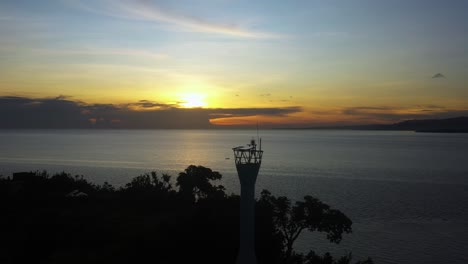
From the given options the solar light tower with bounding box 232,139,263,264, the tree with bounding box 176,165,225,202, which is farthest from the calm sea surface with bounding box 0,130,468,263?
the solar light tower with bounding box 232,139,263,264

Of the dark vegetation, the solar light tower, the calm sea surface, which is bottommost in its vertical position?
the calm sea surface

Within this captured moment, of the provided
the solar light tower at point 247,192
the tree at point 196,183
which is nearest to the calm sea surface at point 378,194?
the tree at point 196,183

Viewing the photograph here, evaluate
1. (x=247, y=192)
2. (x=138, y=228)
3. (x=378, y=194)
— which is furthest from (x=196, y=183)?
(x=378, y=194)

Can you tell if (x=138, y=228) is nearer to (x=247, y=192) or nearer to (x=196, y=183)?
(x=247, y=192)

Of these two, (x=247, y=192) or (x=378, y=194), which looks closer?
(x=247, y=192)

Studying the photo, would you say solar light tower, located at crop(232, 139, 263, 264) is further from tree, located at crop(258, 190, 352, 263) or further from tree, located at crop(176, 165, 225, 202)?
tree, located at crop(176, 165, 225, 202)

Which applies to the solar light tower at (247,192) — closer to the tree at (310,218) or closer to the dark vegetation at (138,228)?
the dark vegetation at (138,228)

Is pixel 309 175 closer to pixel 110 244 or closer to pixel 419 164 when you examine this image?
pixel 419 164

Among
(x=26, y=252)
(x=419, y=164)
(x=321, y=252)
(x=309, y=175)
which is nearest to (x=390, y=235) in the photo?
(x=321, y=252)
